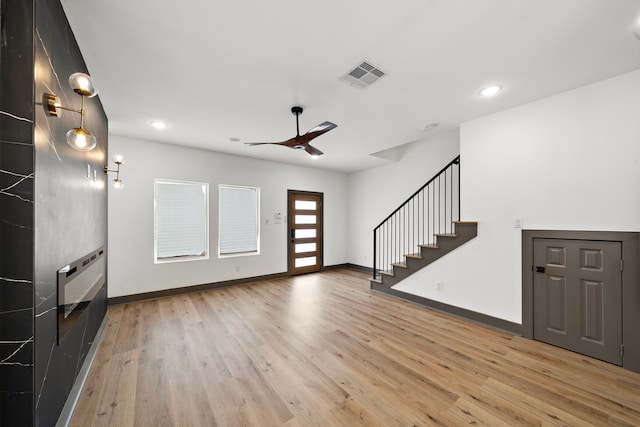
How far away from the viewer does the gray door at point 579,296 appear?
263cm

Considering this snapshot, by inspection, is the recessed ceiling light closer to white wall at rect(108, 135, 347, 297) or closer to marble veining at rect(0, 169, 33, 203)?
marble veining at rect(0, 169, 33, 203)

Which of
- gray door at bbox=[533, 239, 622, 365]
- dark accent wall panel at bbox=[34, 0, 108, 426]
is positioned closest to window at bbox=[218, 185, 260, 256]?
dark accent wall panel at bbox=[34, 0, 108, 426]

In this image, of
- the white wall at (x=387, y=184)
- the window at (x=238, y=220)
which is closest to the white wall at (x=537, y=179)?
the white wall at (x=387, y=184)

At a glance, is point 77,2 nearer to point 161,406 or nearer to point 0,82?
point 0,82

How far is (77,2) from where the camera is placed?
5.79 ft

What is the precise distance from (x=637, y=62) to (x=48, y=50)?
4940mm

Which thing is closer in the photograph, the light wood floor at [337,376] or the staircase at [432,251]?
the light wood floor at [337,376]

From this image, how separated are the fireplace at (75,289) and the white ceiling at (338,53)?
1947 millimetres

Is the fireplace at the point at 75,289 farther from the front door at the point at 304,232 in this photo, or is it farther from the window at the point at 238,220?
the front door at the point at 304,232

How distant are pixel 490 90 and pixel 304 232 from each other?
203 inches

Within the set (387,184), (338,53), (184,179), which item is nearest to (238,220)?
(184,179)

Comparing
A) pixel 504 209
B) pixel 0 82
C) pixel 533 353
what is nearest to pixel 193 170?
pixel 0 82

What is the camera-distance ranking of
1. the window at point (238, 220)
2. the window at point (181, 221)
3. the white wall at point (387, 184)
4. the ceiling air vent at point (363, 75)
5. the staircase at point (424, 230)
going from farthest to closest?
the window at point (238, 220) → the white wall at point (387, 184) → the window at point (181, 221) → the staircase at point (424, 230) → the ceiling air vent at point (363, 75)

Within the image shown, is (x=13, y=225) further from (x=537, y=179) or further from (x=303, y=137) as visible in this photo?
(x=537, y=179)
